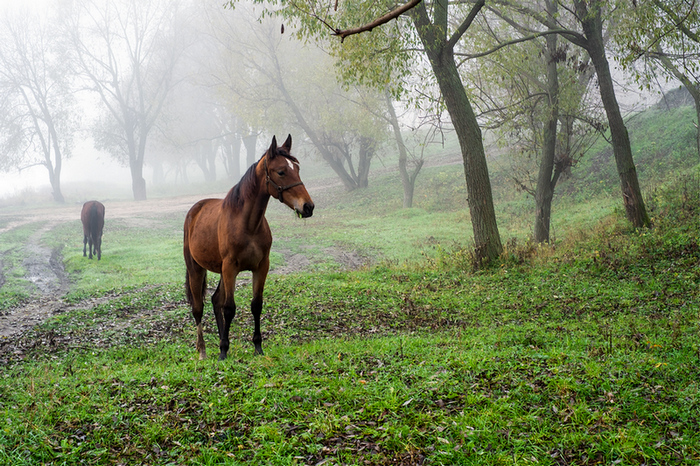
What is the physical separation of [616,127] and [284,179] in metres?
10.6

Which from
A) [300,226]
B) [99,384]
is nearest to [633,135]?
[300,226]

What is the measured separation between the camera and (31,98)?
143ft

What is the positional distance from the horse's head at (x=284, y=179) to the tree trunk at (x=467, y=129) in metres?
6.64

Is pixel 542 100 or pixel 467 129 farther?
pixel 542 100

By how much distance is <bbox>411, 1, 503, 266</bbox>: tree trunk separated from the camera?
39.1 feet

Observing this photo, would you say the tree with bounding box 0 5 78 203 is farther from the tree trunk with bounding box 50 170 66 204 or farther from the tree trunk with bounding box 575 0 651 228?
the tree trunk with bounding box 575 0 651 228

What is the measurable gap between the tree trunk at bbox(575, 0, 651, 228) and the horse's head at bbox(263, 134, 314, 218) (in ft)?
33.4

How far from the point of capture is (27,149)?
141 ft

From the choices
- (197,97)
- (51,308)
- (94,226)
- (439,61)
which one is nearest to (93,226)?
(94,226)

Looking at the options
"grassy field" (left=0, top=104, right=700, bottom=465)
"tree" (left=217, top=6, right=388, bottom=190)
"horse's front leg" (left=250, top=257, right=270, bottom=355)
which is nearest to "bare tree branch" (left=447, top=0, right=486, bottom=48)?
"grassy field" (left=0, top=104, right=700, bottom=465)

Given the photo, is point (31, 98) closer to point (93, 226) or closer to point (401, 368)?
point (93, 226)

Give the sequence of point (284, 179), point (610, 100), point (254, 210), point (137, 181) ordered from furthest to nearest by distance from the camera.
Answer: point (137, 181) → point (610, 100) → point (254, 210) → point (284, 179)

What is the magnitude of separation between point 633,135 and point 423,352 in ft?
83.6

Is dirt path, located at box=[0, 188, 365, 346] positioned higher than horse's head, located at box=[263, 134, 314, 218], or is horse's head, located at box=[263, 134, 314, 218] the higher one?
horse's head, located at box=[263, 134, 314, 218]
